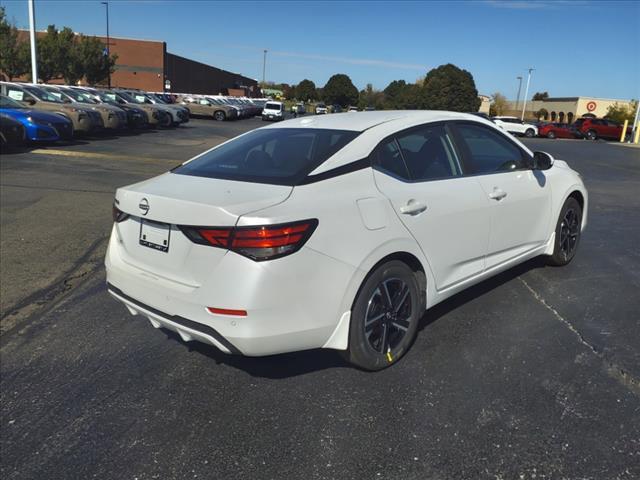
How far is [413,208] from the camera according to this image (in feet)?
10.5

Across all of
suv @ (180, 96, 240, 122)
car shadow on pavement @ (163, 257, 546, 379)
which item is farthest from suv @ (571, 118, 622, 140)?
car shadow on pavement @ (163, 257, 546, 379)

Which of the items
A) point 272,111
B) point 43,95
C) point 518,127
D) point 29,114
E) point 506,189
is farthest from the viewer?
point 518,127

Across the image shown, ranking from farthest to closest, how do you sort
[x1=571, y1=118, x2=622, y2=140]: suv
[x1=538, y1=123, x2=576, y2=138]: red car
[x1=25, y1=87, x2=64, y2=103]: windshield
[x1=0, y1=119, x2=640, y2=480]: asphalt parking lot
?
[x1=538, y1=123, x2=576, y2=138]: red car → [x1=571, y1=118, x2=622, y2=140]: suv → [x1=25, y1=87, x2=64, y2=103]: windshield → [x1=0, y1=119, x2=640, y2=480]: asphalt parking lot

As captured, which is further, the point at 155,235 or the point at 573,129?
the point at 573,129

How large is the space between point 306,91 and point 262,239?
378 feet

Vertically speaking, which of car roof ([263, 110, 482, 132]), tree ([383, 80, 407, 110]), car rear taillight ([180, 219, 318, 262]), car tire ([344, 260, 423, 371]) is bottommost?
car tire ([344, 260, 423, 371])

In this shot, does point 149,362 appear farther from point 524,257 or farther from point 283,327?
point 524,257

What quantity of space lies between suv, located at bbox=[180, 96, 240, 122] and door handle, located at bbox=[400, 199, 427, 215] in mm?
37838

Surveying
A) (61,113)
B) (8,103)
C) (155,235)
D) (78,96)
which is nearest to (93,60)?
(78,96)

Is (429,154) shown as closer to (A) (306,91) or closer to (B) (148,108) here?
(B) (148,108)

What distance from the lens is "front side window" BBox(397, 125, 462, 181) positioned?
346 centimetres

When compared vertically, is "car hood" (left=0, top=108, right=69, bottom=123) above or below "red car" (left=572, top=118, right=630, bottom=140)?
below

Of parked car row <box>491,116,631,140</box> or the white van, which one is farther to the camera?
the white van

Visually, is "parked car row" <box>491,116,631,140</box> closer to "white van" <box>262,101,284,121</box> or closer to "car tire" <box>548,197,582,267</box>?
"white van" <box>262,101,284,121</box>
